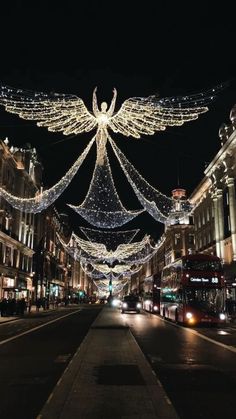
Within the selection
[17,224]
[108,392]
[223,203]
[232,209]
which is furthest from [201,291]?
[17,224]

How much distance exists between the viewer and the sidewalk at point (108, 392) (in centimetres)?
731

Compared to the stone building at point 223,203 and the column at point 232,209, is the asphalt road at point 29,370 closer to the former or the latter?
the stone building at point 223,203

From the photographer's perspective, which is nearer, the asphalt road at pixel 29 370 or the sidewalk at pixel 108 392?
the sidewalk at pixel 108 392

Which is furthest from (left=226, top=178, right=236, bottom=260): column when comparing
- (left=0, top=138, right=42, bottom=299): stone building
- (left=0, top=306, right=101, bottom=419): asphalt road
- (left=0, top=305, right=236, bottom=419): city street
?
(left=0, top=306, right=101, bottom=419): asphalt road

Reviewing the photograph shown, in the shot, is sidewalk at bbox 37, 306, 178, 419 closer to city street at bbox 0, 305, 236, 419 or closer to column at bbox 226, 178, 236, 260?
city street at bbox 0, 305, 236, 419

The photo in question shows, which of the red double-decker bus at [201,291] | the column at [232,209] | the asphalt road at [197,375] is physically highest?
the column at [232,209]

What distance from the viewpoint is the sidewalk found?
731 cm

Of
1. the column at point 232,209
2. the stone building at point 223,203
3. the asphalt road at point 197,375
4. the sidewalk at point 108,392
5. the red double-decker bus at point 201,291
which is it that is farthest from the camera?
the stone building at point 223,203

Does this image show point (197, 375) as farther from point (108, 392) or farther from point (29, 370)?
point (29, 370)

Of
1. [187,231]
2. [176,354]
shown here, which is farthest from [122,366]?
[187,231]

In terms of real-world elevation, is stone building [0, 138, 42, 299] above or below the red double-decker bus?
above

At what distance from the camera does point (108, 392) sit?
897cm

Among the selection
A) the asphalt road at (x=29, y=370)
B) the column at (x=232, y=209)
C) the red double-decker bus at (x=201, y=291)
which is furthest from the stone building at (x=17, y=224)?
the asphalt road at (x=29, y=370)

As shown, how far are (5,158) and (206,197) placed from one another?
32.3 m
